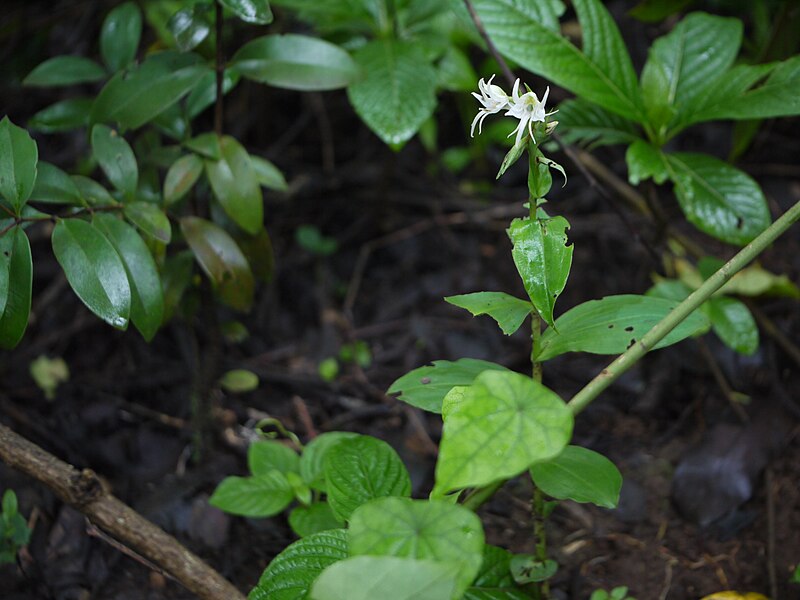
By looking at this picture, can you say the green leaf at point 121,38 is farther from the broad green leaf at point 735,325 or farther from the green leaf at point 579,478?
the broad green leaf at point 735,325

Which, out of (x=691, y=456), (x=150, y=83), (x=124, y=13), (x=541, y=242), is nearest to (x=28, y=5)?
(x=124, y=13)

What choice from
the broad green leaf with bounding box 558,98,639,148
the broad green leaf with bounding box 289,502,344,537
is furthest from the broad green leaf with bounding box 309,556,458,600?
the broad green leaf with bounding box 558,98,639,148

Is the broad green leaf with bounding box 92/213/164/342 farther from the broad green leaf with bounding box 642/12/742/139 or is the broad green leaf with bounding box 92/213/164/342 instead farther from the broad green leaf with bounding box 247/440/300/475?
the broad green leaf with bounding box 642/12/742/139

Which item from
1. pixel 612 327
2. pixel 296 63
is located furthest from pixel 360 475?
pixel 296 63

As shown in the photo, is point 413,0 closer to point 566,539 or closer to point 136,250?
point 136,250

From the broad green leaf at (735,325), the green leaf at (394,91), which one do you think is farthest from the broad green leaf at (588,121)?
the broad green leaf at (735,325)

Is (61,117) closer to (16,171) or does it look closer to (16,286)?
(16,171)
